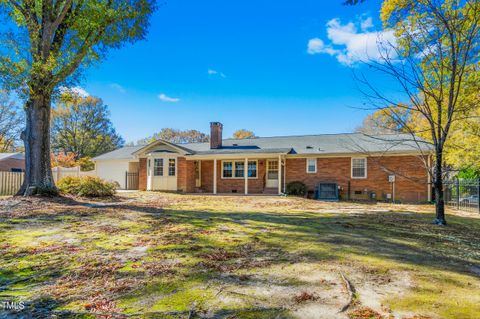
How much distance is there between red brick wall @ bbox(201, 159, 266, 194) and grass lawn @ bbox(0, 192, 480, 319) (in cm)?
1401

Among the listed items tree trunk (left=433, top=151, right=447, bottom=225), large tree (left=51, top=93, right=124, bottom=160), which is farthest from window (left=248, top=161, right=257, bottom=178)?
large tree (left=51, top=93, right=124, bottom=160)

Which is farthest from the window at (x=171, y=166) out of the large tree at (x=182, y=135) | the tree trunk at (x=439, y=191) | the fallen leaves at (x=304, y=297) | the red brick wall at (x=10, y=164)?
the large tree at (x=182, y=135)

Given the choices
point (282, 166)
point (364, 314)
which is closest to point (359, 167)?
point (282, 166)

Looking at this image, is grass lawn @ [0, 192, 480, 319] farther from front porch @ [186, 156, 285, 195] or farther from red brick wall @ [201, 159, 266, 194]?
red brick wall @ [201, 159, 266, 194]

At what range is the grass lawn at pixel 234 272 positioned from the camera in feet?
8.27

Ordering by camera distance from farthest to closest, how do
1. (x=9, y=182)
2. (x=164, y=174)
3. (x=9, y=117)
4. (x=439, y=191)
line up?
1. (x=9, y=117)
2. (x=164, y=174)
3. (x=9, y=182)
4. (x=439, y=191)

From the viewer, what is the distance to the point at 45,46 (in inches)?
450

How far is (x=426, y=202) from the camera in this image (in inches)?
627

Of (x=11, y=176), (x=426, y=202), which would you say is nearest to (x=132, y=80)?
(x=11, y=176)

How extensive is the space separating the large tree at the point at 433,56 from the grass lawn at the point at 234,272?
334 centimetres

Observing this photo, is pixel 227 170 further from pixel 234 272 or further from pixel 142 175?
pixel 234 272

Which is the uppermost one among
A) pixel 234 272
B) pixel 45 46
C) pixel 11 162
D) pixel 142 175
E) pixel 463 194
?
pixel 45 46

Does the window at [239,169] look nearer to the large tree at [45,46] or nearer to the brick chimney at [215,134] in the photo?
the brick chimney at [215,134]

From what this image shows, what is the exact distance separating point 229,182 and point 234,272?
17733 millimetres
